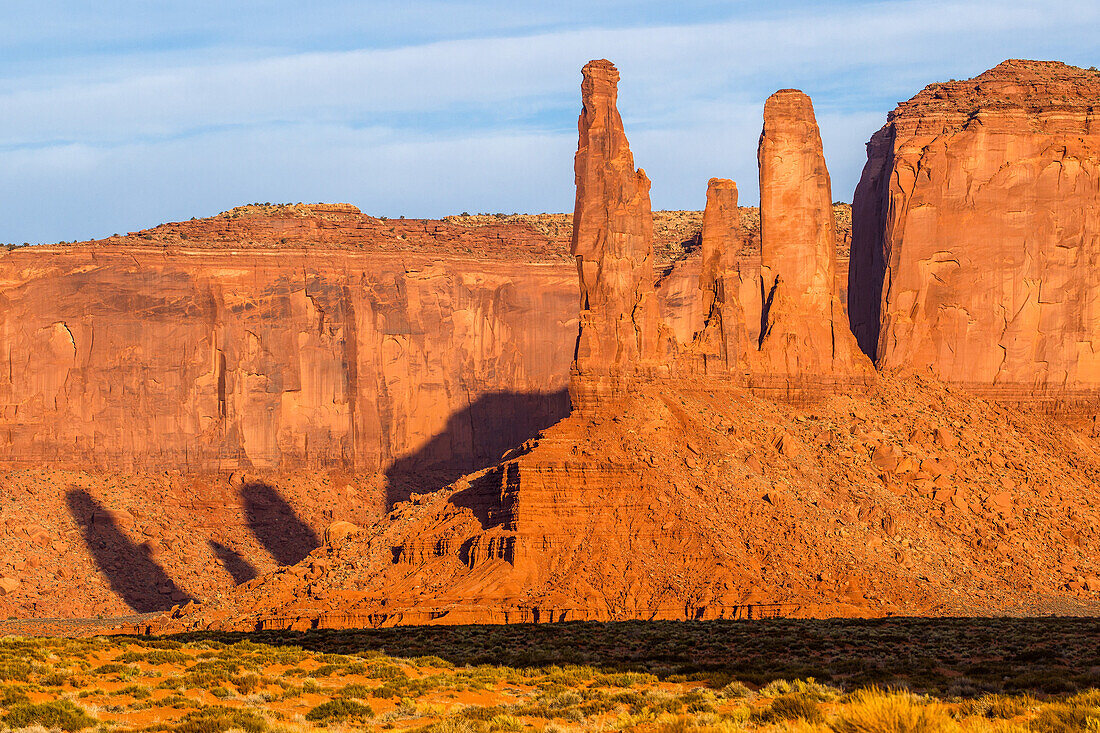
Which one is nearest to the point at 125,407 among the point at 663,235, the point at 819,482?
the point at 663,235

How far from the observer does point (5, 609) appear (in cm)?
8662

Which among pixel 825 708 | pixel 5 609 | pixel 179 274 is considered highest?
pixel 179 274

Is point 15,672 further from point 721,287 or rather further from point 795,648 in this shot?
point 721,287

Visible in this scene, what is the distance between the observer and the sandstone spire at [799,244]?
83938 millimetres

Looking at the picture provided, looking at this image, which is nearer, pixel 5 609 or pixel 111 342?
pixel 5 609

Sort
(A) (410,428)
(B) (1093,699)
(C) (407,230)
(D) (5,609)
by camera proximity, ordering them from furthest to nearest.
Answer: (C) (407,230)
(A) (410,428)
(D) (5,609)
(B) (1093,699)

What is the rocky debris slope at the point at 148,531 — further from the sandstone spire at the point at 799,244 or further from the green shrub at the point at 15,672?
the green shrub at the point at 15,672

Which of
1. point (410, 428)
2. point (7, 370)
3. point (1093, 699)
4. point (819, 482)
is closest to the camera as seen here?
point (1093, 699)

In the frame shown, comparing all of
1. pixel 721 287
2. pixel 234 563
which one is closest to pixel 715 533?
pixel 721 287

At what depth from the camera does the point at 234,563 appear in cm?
9812

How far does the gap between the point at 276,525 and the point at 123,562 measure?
10.7m

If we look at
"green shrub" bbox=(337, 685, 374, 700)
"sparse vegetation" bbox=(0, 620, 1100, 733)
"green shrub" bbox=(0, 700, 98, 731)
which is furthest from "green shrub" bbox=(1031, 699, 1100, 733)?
"green shrub" bbox=(0, 700, 98, 731)

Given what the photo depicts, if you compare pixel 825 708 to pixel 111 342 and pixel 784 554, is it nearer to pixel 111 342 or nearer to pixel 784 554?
pixel 784 554

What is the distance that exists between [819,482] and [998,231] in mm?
22283
